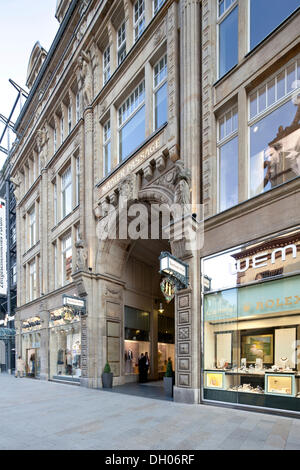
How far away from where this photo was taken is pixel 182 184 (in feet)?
38.3

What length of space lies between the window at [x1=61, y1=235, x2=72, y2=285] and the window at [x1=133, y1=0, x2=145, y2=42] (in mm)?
12193

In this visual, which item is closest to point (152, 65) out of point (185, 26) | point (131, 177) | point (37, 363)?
point (185, 26)

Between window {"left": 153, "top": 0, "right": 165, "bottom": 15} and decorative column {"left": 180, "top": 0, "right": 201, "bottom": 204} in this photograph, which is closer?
decorative column {"left": 180, "top": 0, "right": 201, "bottom": 204}

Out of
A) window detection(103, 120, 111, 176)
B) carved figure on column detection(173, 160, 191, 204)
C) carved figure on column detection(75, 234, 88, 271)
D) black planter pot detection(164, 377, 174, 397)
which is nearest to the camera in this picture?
carved figure on column detection(173, 160, 191, 204)

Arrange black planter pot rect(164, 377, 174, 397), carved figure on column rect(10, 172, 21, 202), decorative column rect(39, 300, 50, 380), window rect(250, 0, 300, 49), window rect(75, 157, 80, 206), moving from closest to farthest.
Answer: window rect(250, 0, 300, 49)
black planter pot rect(164, 377, 174, 397)
window rect(75, 157, 80, 206)
decorative column rect(39, 300, 50, 380)
carved figure on column rect(10, 172, 21, 202)

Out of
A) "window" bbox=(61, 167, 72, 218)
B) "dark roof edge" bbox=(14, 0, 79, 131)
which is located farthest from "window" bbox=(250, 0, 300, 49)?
"window" bbox=(61, 167, 72, 218)

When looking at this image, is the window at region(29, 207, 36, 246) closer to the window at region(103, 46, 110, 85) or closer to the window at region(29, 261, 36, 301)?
the window at region(29, 261, 36, 301)

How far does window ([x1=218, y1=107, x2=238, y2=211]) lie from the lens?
35.9 ft

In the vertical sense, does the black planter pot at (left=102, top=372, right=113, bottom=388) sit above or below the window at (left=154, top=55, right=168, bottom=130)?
below

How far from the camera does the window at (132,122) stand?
15938 millimetres

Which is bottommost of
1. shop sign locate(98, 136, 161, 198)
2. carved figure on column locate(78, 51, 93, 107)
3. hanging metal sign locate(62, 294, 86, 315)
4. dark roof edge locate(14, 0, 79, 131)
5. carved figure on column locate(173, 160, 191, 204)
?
hanging metal sign locate(62, 294, 86, 315)

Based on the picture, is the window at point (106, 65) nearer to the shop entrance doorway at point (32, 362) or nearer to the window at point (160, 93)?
the window at point (160, 93)

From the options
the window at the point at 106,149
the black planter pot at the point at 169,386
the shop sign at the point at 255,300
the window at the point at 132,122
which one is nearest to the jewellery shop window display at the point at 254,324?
the shop sign at the point at 255,300

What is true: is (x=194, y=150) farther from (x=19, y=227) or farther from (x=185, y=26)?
(x=19, y=227)
